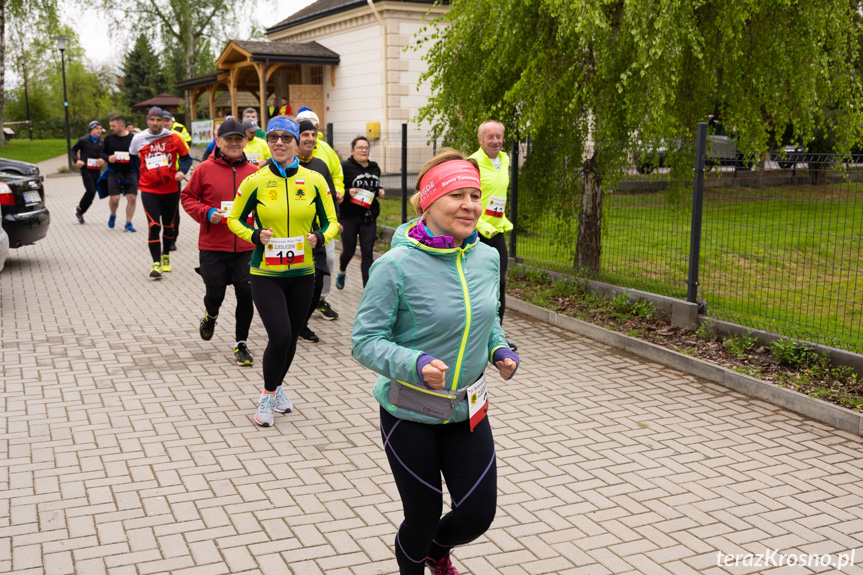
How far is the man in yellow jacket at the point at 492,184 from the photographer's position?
750cm

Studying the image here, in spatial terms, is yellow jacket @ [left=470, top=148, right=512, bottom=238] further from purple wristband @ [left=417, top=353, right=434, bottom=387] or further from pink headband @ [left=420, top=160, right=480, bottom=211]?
purple wristband @ [left=417, top=353, right=434, bottom=387]

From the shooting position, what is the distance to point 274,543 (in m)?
4.23

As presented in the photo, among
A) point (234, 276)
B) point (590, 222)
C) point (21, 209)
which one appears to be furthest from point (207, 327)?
point (21, 209)

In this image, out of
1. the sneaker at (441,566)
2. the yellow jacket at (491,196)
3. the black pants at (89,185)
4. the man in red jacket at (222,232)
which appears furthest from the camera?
the black pants at (89,185)

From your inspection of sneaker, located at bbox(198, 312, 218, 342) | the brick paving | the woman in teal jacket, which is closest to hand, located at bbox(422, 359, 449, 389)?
the woman in teal jacket

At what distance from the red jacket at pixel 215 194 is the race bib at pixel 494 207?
7.04 feet

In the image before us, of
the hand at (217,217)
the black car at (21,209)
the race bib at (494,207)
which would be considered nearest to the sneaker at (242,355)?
the hand at (217,217)

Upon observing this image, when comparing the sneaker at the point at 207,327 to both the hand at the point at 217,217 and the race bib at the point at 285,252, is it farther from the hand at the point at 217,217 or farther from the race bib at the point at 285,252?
the race bib at the point at 285,252

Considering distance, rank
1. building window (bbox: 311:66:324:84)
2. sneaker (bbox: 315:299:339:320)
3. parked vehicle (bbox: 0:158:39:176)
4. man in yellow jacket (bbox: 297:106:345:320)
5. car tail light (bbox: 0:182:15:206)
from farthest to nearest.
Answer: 1. building window (bbox: 311:66:324:84)
2. parked vehicle (bbox: 0:158:39:176)
3. car tail light (bbox: 0:182:15:206)
4. sneaker (bbox: 315:299:339:320)
5. man in yellow jacket (bbox: 297:106:345:320)

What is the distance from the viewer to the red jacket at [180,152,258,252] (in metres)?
7.19

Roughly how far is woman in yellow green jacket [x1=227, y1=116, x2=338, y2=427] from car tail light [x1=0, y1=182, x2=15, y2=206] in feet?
24.8

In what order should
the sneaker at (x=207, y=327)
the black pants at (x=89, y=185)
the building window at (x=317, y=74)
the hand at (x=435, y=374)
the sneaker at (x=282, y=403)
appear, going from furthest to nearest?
the building window at (x=317, y=74), the black pants at (x=89, y=185), the sneaker at (x=207, y=327), the sneaker at (x=282, y=403), the hand at (x=435, y=374)

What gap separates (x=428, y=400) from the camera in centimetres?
323

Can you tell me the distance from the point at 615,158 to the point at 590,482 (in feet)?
17.5
